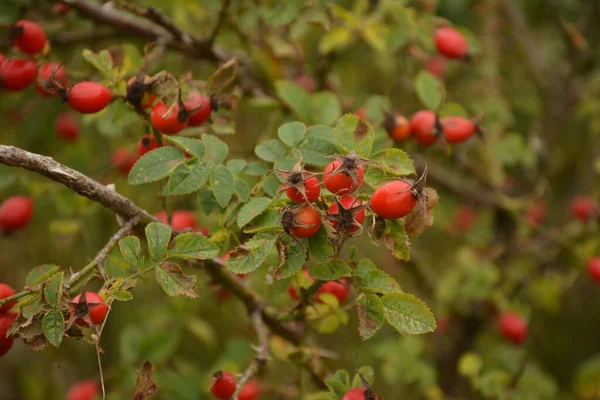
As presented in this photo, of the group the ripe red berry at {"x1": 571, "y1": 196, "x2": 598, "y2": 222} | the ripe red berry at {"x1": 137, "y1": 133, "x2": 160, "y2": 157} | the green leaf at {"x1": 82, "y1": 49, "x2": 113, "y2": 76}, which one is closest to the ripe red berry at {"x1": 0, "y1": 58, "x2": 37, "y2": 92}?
the green leaf at {"x1": 82, "y1": 49, "x2": 113, "y2": 76}

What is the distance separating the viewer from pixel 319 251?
1.21 meters

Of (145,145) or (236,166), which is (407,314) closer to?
(236,166)

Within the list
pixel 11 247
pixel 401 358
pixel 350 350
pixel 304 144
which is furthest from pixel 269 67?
pixel 11 247

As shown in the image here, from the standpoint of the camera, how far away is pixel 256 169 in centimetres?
144

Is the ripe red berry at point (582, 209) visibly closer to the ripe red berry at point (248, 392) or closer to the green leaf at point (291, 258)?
the ripe red berry at point (248, 392)

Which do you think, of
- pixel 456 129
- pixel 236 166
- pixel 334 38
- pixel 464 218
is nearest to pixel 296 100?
pixel 334 38

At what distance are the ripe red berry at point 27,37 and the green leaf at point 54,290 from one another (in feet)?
2.59

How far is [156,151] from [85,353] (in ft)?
8.76

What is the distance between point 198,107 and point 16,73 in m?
0.58

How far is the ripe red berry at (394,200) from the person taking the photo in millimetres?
1124

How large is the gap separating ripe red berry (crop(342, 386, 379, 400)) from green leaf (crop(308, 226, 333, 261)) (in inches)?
12.3

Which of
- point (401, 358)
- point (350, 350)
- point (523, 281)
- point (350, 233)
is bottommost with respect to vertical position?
point (350, 350)

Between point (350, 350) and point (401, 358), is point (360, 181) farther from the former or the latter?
point (350, 350)

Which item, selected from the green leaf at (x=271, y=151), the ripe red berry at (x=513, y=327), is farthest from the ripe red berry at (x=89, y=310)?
the ripe red berry at (x=513, y=327)
